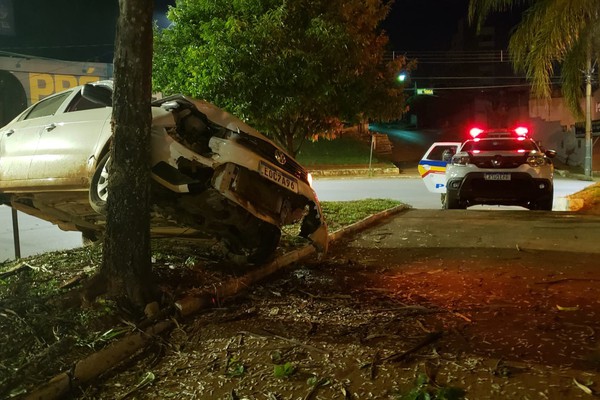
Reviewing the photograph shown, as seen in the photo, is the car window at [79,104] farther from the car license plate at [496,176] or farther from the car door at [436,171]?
the car door at [436,171]

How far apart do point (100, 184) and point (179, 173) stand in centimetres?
96

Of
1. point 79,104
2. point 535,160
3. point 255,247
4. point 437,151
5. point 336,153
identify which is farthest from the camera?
point 336,153

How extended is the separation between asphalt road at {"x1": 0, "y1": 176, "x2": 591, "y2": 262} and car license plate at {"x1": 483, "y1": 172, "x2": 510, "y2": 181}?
184 inches

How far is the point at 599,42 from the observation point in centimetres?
1088

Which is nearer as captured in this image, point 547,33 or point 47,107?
point 47,107

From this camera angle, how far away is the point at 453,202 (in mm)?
11758

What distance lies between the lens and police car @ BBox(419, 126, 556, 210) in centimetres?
1055

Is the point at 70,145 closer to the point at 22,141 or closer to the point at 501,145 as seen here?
the point at 22,141

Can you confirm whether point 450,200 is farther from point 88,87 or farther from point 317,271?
point 88,87

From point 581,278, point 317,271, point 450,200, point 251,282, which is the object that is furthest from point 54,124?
point 450,200

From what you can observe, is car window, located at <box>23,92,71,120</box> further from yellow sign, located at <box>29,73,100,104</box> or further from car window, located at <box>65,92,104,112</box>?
yellow sign, located at <box>29,73,100,104</box>

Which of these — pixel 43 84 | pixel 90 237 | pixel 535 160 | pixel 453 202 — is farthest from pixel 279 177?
pixel 43 84

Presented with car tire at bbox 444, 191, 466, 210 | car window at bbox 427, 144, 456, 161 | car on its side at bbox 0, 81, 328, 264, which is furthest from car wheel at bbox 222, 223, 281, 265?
car window at bbox 427, 144, 456, 161

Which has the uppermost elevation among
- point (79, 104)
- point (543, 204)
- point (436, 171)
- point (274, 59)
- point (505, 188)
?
point (274, 59)
